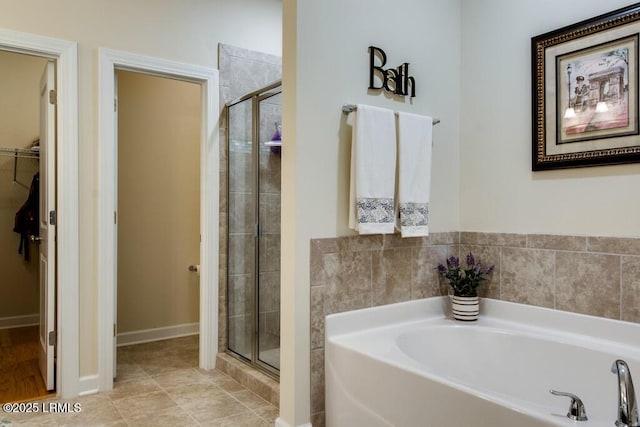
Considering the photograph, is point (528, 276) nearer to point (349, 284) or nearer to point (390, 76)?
point (349, 284)

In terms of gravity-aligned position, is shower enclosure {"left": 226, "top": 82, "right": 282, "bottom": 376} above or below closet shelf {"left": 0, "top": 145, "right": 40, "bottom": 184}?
below

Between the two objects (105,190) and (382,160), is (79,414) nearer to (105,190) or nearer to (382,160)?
(105,190)

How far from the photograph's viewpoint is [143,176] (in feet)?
13.0

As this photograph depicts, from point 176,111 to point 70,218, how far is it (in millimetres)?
1750

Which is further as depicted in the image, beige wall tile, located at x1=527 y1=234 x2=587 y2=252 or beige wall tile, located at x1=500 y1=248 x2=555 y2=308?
beige wall tile, located at x1=500 y1=248 x2=555 y2=308

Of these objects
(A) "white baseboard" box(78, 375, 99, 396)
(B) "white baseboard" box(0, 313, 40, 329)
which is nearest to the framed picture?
(A) "white baseboard" box(78, 375, 99, 396)

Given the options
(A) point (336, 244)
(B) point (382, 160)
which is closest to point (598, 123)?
(B) point (382, 160)

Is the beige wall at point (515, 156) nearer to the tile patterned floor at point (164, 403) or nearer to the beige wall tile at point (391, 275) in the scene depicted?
the beige wall tile at point (391, 275)

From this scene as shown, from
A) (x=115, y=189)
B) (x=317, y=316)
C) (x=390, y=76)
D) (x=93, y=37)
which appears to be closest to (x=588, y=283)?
(x=317, y=316)

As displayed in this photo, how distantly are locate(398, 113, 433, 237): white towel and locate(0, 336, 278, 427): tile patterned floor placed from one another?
4.15 feet

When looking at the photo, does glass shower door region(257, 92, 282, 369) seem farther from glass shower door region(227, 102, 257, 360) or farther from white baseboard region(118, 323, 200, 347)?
white baseboard region(118, 323, 200, 347)

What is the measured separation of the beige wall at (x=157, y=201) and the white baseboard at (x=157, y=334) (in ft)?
0.13

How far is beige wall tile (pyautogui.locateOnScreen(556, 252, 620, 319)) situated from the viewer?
196cm

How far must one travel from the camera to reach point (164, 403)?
100 inches
